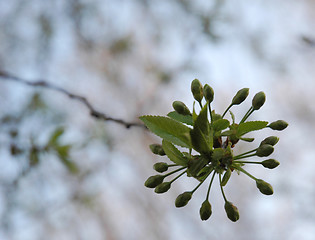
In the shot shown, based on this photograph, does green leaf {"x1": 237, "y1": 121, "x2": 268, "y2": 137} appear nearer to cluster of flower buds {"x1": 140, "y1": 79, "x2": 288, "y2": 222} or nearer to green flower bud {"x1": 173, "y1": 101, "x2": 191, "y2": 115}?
cluster of flower buds {"x1": 140, "y1": 79, "x2": 288, "y2": 222}

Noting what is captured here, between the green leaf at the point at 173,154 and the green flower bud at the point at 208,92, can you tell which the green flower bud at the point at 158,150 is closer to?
the green leaf at the point at 173,154

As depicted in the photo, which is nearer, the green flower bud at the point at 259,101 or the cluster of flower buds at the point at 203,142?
the cluster of flower buds at the point at 203,142

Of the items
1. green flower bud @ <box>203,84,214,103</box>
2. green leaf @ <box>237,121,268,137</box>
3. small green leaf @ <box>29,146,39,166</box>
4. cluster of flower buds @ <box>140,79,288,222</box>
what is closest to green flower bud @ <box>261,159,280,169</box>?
cluster of flower buds @ <box>140,79,288,222</box>

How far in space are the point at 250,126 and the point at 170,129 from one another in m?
0.22

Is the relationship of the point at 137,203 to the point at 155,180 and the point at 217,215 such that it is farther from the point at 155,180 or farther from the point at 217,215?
the point at 155,180

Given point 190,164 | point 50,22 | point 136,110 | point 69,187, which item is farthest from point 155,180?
point 136,110

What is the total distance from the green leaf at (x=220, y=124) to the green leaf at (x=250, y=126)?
5cm

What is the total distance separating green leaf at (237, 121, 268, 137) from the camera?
3.33 ft

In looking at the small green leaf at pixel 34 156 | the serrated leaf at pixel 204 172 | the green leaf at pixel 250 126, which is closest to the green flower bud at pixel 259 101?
the green leaf at pixel 250 126

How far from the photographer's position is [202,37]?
146 inches

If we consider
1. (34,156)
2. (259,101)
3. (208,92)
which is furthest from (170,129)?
(34,156)

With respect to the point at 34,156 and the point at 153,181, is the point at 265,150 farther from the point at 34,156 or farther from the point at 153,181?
the point at 34,156

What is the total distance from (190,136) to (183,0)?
11.1ft

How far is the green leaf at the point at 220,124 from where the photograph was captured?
1.00 metres
